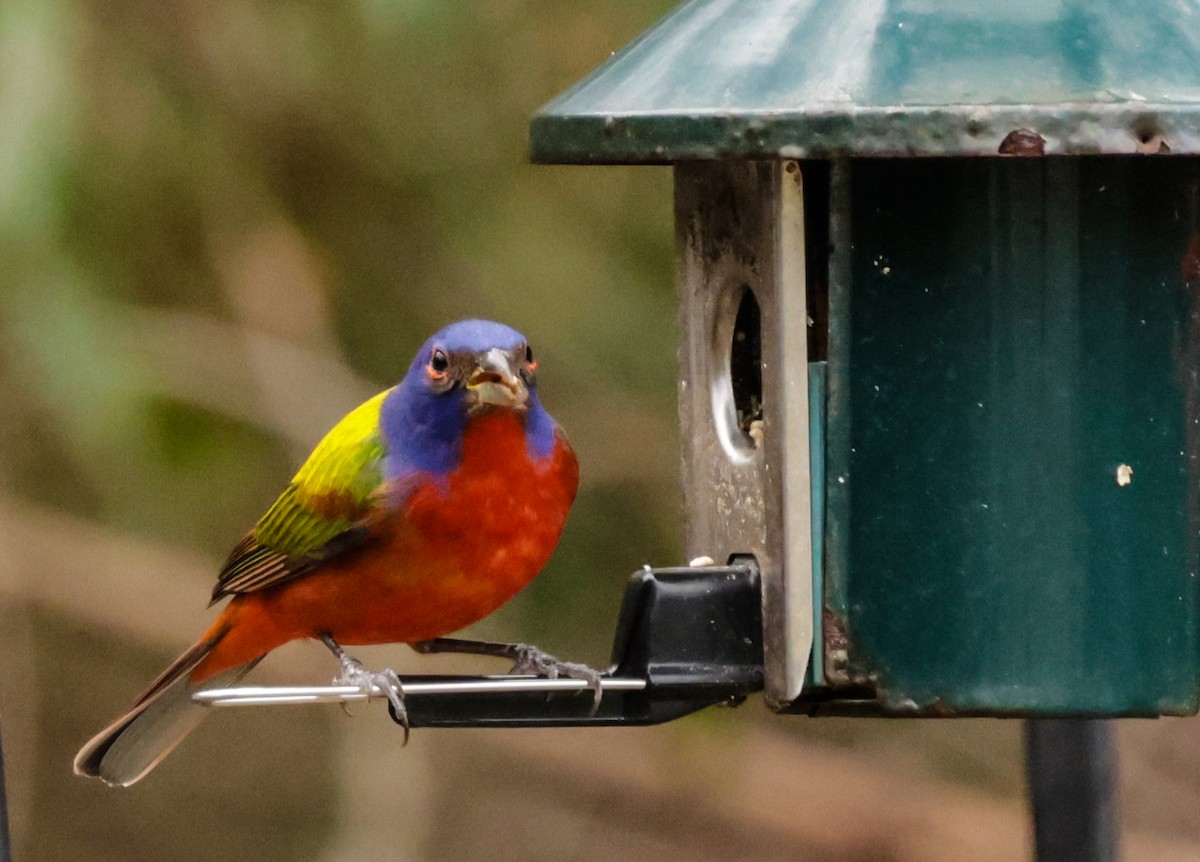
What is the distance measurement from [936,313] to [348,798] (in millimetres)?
4286

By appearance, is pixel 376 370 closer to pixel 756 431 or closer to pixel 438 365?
pixel 438 365

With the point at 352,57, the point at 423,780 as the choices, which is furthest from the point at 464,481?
the point at 423,780

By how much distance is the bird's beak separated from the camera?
4.07 meters

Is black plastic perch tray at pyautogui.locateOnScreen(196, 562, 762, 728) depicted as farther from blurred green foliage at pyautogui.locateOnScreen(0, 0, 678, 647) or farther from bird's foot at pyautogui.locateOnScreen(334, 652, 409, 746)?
blurred green foliage at pyautogui.locateOnScreen(0, 0, 678, 647)

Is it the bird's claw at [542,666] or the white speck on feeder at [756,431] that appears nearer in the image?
the white speck on feeder at [756,431]

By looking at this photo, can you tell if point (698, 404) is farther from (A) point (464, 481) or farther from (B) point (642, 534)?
(B) point (642, 534)

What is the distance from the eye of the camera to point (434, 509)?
417 centimetres

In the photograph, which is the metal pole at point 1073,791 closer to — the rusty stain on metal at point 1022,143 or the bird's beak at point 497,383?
the bird's beak at point 497,383

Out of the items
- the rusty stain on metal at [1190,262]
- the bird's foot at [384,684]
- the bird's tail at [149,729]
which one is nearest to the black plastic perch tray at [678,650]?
the bird's foot at [384,684]

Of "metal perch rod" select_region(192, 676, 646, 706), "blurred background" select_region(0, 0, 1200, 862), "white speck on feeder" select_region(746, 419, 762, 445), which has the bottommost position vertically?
"blurred background" select_region(0, 0, 1200, 862)

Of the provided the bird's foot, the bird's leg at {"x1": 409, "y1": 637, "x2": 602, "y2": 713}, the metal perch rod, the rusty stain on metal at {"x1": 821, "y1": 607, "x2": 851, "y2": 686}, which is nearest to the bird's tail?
the bird's leg at {"x1": 409, "y1": 637, "x2": 602, "y2": 713}

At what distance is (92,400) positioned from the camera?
579cm

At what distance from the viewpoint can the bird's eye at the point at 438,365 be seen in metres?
4.20

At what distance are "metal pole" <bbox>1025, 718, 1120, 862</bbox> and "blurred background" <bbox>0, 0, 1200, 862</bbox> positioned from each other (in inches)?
115
